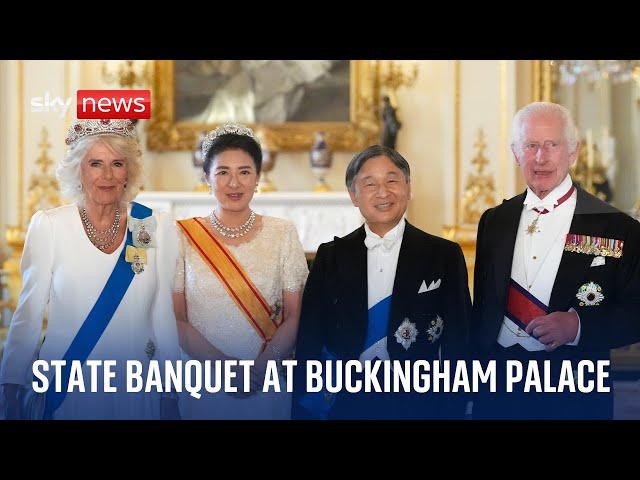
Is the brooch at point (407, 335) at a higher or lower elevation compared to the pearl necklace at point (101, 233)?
lower

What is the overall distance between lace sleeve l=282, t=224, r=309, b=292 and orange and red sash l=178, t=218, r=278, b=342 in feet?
0.26

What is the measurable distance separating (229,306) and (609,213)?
0.97 metres

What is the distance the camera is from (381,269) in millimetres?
2398

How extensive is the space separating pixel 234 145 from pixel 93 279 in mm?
477

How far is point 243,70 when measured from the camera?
6.06 metres

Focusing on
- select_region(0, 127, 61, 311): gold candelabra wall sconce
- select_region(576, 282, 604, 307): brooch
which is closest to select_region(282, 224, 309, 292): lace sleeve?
select_region(576, 282, 604, 307): brooch

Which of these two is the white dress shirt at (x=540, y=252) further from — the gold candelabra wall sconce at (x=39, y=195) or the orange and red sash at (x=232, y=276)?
the gold candelabra wall sconce at (x=39, y=195)

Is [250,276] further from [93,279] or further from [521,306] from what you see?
[521,306]

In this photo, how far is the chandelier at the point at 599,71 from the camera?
19.2ft

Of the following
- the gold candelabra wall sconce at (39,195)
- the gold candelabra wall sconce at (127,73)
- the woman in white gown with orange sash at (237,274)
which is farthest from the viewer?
the gold candelabra wall sconce at (127,73)

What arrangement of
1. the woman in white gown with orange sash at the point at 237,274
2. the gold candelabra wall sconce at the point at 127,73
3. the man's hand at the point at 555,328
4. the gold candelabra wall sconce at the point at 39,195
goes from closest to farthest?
the man's hand at the point at 555,328 → the woman in white gown with orange sash at the point at 237,274 → the gold candelabra wall sconce at the point at 39,195 → the gold candelabra wall sconce at the point at 127,73

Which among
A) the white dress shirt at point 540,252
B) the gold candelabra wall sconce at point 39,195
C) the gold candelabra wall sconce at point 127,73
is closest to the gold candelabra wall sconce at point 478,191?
the gold candelabra wall sconce at point 127,73

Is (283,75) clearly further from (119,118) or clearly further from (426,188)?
(119,118)

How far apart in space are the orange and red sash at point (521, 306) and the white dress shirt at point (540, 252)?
0.01m
